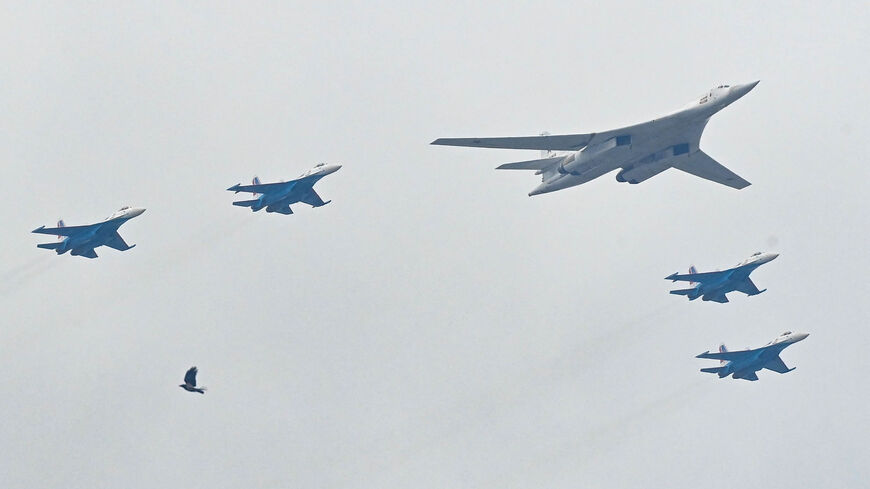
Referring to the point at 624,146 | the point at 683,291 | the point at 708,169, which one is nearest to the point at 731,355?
the point at 683,291

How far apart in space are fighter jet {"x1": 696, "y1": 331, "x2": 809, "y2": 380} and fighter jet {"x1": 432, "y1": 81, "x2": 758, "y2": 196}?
648 inches

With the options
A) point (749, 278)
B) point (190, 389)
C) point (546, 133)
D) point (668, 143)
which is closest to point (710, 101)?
point (668, 143)

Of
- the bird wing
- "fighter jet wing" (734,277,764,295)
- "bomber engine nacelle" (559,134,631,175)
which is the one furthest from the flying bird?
"fighter jet wing" (734,277,764,295)

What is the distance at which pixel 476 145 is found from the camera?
95.1 m

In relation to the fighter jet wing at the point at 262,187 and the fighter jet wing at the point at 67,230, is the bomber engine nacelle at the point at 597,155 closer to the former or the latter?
the fighter jet wing at the point at 262,187

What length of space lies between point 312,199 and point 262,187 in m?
3.86

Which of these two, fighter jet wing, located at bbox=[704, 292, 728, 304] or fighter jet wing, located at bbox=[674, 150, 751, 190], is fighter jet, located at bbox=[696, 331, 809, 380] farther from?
fighter jet wing, located at bbox=[674, 150, 751, 190]

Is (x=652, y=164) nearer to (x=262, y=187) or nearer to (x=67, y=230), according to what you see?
(x=262, y=187)

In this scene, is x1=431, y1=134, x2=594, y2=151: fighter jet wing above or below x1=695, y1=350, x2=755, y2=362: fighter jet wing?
above

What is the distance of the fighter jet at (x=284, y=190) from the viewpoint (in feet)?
318

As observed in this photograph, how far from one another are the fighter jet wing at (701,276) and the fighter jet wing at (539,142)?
585 inches

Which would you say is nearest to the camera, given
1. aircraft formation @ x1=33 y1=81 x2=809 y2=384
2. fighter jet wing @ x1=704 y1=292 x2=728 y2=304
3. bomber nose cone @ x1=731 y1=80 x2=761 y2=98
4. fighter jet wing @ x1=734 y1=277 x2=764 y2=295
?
bomber nose cone @ x1=731 y1=80 x2=761 y2=98

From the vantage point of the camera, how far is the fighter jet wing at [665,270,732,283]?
105 m

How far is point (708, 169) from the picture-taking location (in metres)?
104
